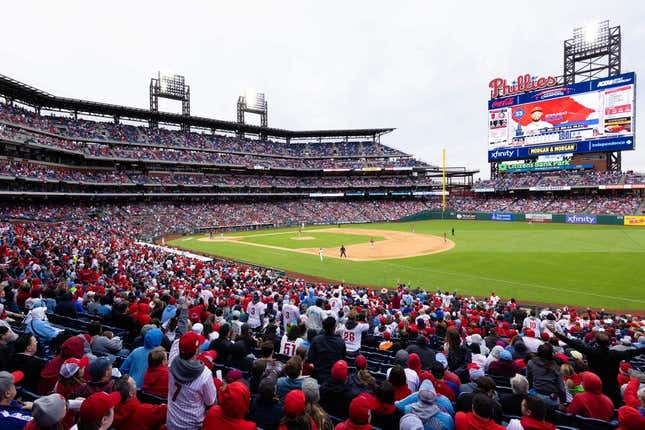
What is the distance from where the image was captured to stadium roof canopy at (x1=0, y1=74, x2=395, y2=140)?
48781mm

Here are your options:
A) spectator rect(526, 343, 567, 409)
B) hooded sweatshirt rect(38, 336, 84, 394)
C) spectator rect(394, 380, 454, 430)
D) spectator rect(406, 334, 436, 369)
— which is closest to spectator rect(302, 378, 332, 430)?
spectator rect(394, 380, 454, 430)

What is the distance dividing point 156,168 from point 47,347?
64712mm

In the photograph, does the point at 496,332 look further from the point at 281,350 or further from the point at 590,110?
the point at 590,110

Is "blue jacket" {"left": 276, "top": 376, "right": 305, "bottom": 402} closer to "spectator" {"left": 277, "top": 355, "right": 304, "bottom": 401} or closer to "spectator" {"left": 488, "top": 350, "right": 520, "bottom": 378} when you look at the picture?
"spectator" {"left": 277, "top": 355, "right": 304, "bottom": 401}

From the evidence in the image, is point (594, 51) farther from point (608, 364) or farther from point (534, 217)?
point (608, 364)

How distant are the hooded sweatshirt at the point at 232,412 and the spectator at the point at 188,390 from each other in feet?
1.62

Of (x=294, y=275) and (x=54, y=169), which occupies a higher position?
(x=54, y=169)

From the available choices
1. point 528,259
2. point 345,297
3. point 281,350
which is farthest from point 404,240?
point 281,350

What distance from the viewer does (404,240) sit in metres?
43.9

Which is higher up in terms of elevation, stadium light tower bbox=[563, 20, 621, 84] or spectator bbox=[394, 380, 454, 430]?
stadium light tower bbox=[563, 20, 621, 84]

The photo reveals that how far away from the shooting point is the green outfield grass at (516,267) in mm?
20719

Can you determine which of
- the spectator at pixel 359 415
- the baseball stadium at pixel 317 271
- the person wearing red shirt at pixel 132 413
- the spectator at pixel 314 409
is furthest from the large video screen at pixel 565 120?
the person wearing red shirt at pixel 132 413

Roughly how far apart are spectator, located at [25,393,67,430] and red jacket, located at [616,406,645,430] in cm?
510

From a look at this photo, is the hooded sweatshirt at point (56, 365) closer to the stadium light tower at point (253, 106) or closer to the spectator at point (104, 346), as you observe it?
the spectator at point (104, 346)
